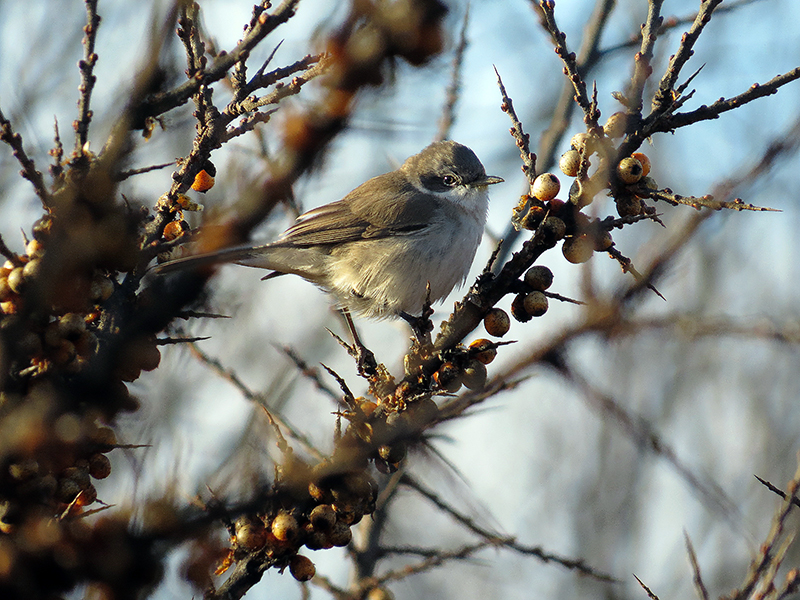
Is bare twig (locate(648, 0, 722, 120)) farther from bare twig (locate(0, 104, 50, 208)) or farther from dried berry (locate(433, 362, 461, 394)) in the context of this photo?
bare twig (locate(0, 104, 50, 208))

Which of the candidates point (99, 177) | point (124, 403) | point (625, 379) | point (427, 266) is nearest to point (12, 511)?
point (124, 403)

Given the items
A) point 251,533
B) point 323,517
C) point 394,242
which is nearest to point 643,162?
point 323,517

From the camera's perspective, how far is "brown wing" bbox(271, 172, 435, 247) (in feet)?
17.5

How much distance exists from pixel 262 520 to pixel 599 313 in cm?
176

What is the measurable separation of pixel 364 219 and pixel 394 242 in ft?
1.44

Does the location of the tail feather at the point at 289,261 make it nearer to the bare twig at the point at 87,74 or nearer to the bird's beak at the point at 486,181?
the bird's beak at the point at 486,181

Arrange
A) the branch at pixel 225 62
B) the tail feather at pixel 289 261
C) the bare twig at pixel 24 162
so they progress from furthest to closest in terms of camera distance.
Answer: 1. the tail feather at pixel 289 261
2. the bare twig at pixel 24 162
3. the branch at pixel 225 62

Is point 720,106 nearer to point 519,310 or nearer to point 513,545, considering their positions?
point 519,310

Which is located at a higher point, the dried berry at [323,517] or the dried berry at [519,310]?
the dried berry at [519,310]

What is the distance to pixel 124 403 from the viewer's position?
1.75 meters

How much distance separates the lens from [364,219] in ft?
18.2

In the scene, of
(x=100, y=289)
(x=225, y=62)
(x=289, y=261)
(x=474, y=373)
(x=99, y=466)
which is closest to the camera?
(x=225, y=62)

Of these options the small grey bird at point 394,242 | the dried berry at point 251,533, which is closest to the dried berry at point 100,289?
the dried berry at point 251,533

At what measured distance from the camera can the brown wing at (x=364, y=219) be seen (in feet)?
17.5
